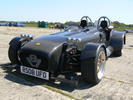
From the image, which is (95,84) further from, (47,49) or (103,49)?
(47,49)

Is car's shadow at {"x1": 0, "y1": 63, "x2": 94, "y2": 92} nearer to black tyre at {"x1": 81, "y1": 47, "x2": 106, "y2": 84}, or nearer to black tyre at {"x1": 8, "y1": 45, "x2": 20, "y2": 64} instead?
black tyre at {"x1": 81, "y1": 47, "x2": 106, "y2": 84}

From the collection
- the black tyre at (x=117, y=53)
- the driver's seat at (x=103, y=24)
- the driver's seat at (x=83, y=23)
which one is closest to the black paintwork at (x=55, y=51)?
the driver's seat at (x=83, y=23)

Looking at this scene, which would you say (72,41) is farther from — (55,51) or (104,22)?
(104,22)

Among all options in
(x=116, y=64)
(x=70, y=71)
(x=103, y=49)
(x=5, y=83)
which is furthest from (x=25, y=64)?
(x=116, y=64)

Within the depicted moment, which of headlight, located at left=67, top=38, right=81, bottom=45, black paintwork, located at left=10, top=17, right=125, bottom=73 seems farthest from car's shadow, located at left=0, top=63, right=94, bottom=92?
headlight, located at left=67, top=38, right=81, bottom=45

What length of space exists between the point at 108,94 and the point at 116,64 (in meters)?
3.28

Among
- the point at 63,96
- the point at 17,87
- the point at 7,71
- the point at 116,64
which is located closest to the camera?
the point at 63,96

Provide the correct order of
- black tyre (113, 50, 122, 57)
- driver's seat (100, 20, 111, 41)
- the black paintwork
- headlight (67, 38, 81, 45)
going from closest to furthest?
the black paintwork < headlight (67, 38, 81, 45) < driver's seat (100, 20, 111, 41) < black tyre (113, 50, 122, 57)

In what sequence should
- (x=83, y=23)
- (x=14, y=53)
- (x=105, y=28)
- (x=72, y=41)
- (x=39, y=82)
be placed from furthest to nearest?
(x=105, y=28), (x=83, y=23), (x=14, y=53), (x=72, y=41), (x=39, y=82)

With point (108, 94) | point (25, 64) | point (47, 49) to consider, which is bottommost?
point (108, 94)

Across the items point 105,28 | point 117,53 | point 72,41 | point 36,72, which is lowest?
point 117,53

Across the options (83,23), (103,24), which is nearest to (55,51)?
(83,23)

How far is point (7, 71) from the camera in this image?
20.6 feet

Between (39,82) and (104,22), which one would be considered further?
(104,22)
